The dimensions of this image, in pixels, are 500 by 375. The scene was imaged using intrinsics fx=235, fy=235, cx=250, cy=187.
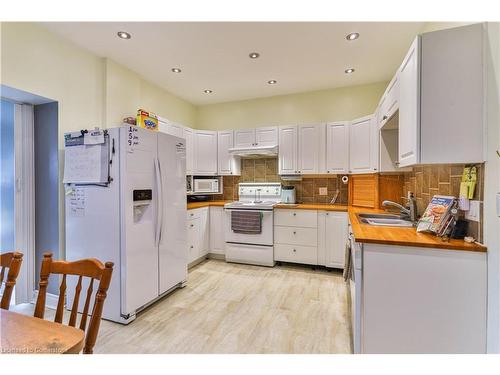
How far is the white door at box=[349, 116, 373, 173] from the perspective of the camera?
3.05 metres

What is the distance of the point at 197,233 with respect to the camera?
137 inches

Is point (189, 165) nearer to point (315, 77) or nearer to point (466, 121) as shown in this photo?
point (315, 77)

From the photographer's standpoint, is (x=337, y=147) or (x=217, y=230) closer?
(x=337, y=147)

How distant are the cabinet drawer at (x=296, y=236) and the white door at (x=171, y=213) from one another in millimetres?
1354

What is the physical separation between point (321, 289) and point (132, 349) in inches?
77.4

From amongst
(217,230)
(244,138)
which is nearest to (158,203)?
(217,230)

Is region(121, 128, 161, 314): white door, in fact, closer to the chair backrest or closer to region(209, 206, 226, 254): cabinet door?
the chair backrest

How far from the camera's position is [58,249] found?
2.35 meters

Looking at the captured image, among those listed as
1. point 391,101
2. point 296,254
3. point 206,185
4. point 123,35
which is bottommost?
point 296,254

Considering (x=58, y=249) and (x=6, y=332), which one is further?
(x=58, y=249)

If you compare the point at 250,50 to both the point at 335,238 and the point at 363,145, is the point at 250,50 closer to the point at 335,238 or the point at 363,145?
the point at 363,145

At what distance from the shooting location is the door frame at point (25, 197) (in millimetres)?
2328

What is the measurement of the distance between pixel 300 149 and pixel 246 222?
137cm
